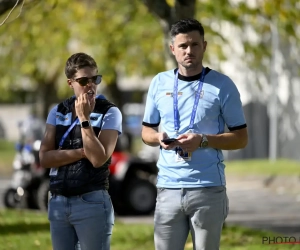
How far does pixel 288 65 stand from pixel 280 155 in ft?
9.90

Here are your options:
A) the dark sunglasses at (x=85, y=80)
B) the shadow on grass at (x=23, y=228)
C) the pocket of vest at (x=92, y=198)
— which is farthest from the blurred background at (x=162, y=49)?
the pocket of vest at (x=92, y=198)

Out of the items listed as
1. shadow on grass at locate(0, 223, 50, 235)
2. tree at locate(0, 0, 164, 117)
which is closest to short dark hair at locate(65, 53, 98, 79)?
shadow on grass at locate(0, 223, 50, 235)

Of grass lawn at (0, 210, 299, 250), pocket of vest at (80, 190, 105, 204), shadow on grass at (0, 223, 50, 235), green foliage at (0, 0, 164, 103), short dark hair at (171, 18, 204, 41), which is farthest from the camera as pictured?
green foliage at (0, 0, 164, 103)

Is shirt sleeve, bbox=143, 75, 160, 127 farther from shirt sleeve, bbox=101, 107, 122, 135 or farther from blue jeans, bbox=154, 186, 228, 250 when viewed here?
blue jeans, bbox=154, 186, 228, 250

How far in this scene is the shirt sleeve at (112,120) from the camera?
233 inches

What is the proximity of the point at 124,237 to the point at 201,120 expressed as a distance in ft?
19.0

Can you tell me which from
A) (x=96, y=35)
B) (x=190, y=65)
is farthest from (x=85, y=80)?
(x=96, y=35)

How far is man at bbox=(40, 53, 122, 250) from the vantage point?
5.78m

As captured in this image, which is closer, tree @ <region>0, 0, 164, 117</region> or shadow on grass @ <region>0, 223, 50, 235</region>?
shadow on grass @ <region>0, 223, 50, 235</region>

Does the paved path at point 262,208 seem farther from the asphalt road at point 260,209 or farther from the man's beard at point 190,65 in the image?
the man's beard at point 190,65

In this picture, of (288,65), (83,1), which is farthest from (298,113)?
(83,1)

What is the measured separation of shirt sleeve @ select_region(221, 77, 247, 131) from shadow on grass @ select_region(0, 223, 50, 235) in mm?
6878

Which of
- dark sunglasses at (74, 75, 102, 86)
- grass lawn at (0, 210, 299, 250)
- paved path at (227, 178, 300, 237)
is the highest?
dark sunglasses at (74, 75, 102, 86)

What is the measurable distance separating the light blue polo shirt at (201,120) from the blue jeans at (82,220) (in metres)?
0.42
